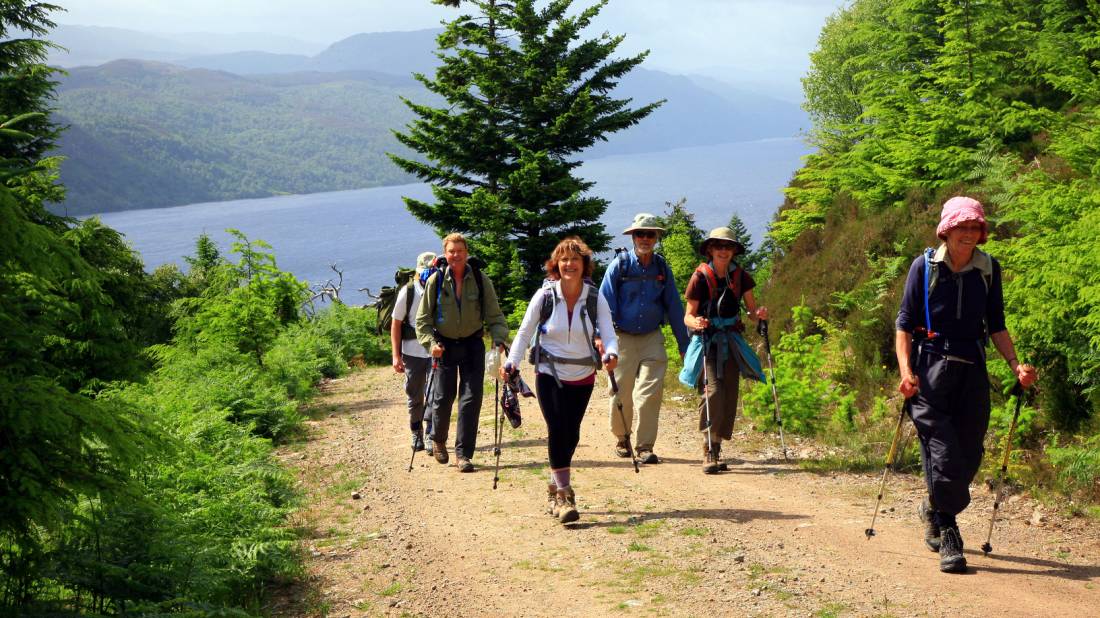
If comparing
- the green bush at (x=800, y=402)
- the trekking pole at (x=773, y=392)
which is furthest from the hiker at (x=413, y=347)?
the green bush at (x=800, y=402)

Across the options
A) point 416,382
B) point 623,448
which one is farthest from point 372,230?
point 623,448

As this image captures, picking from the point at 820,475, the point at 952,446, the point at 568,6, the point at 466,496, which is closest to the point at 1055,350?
the point at 820,475

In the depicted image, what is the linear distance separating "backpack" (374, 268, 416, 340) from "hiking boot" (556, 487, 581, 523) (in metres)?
3.22

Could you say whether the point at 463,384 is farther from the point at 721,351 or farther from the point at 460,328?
the point at 721,351

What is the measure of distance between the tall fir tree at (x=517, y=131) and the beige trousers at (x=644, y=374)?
16287 mm

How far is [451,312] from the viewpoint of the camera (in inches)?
350

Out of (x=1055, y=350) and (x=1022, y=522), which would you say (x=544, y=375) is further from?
(x=1055, y=350)

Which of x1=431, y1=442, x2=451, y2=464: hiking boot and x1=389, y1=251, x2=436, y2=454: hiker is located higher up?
x1=389, y1=251, x2=436, y2=454: hiker

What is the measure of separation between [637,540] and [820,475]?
2.50 m

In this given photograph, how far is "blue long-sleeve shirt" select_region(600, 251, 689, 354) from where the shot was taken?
855cm

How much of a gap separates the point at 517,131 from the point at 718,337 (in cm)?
1931

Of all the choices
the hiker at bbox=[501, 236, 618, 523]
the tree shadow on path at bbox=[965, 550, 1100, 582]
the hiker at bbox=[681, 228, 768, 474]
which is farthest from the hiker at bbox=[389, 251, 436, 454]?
the tree shadow on path at bbox=[965, 550, 1100, 582]

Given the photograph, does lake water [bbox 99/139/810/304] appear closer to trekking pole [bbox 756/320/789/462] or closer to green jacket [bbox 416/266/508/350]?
green jacket [bbox 416/266/508/350]

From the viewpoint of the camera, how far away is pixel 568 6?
26.4m
